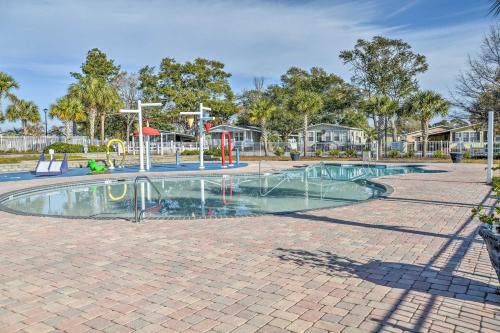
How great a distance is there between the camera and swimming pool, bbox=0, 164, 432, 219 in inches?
375

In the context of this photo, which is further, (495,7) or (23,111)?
(23,111)

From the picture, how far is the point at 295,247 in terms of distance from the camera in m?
5.39

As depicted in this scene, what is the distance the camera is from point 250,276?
4.24 metres

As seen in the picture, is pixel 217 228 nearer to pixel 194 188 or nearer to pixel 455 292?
pixel 455 292

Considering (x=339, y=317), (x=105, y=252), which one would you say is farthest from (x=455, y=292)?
(x=105, y=252)

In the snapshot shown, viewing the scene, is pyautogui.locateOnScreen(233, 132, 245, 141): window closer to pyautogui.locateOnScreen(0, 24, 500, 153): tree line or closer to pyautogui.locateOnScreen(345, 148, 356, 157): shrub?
pyautogui.locateOnScreen(0, 24, 500, 153): tree line

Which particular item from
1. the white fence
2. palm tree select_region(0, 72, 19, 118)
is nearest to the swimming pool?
the white fence

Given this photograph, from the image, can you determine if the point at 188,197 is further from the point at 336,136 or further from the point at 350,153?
the point at 336,136

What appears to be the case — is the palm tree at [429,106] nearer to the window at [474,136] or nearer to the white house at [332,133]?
the window at [474,136]

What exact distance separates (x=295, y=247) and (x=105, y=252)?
262 cm

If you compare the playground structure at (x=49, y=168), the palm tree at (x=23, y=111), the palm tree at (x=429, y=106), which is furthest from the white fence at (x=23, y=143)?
the palm tree at (x=429, y=106)

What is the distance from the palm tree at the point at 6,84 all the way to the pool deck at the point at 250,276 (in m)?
29.0

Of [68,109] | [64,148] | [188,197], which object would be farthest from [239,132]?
[188,197]

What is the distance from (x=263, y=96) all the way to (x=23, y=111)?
27880 mm
